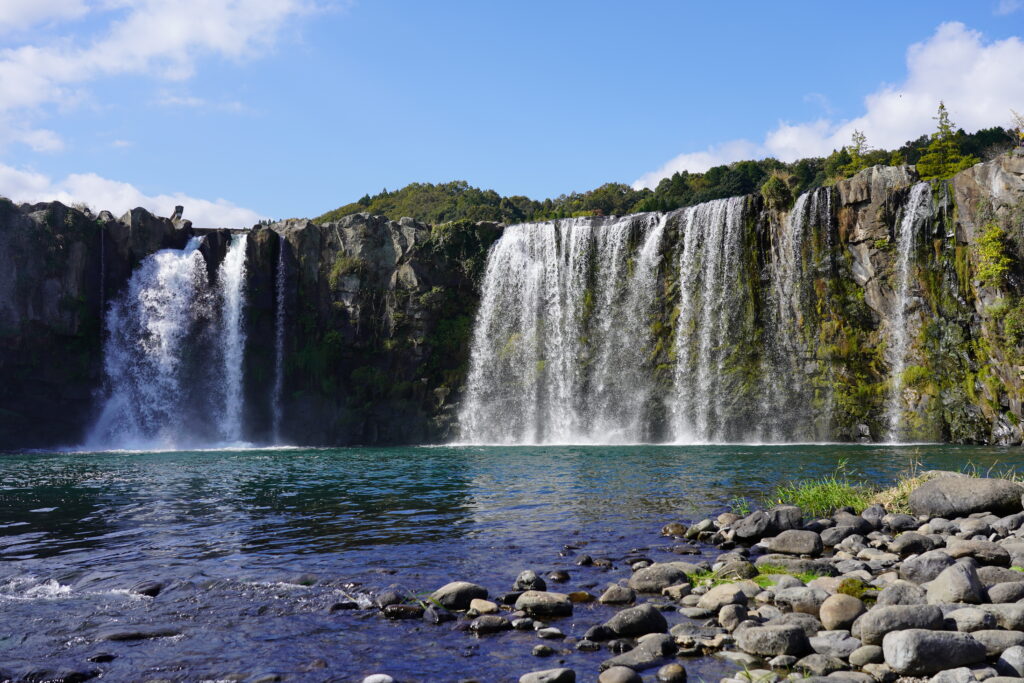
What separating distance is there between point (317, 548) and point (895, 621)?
8.94m

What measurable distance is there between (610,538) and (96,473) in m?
21.4

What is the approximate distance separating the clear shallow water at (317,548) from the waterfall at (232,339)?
67.3ft

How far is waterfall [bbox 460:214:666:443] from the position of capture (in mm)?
44094

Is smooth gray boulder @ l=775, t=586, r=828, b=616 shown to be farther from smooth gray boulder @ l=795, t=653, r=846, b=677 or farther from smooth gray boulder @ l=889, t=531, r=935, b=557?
smooth gray boulder @ l=889, t=531, r=935, b=557

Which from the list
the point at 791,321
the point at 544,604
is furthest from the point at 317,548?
the point at 791,321

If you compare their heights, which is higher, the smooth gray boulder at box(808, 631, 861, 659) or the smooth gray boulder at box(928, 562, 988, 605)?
the smooth gray boulder at box(928, 562, 988, 605)

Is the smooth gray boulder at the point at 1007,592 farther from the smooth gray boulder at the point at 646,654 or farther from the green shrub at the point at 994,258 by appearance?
the green shrub at the point at 994,258

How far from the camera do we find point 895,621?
7.21 meters

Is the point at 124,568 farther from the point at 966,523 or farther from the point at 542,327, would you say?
the point at 542,327

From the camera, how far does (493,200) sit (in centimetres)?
10231

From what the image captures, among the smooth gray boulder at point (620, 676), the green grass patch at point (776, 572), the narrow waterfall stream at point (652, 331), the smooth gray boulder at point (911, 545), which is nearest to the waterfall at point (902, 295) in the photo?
the narrow waterfall stream at point (652, 331)

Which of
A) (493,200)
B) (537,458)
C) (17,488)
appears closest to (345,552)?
(17,488)

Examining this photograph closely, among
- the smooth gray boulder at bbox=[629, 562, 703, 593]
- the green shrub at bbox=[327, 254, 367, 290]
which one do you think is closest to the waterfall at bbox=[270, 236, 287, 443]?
the green shrub at bbox=[327, 254, 367, 290]

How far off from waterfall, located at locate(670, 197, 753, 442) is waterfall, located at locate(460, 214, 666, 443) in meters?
1.85
